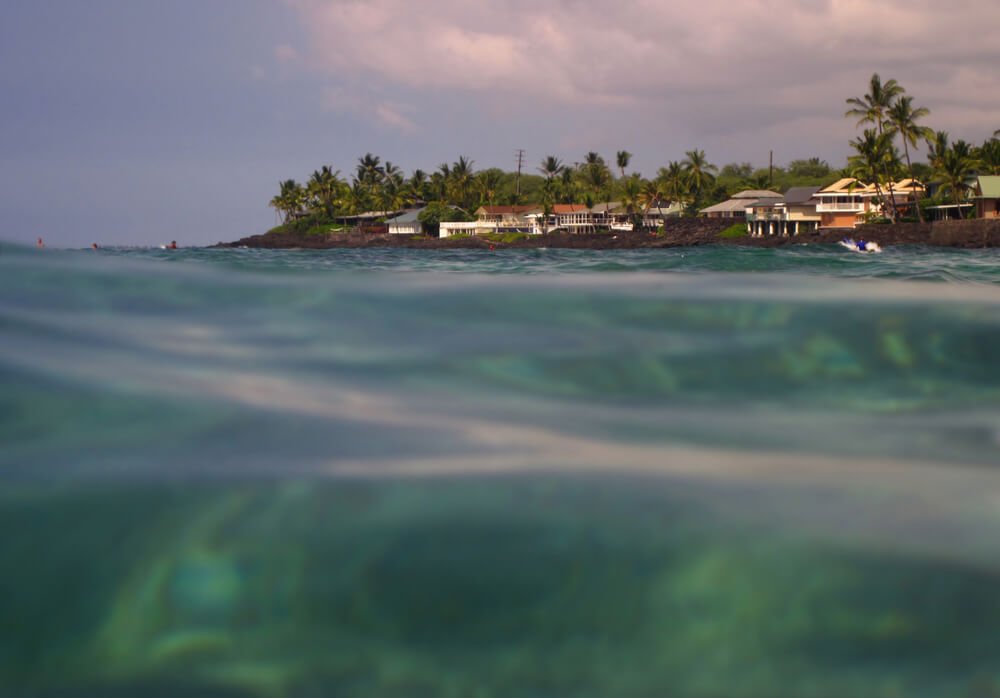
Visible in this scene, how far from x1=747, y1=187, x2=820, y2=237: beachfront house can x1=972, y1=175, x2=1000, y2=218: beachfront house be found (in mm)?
17639

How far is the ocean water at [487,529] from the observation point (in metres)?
1.25

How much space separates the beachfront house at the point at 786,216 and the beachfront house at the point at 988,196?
57.9 ft

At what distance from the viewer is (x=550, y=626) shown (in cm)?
130

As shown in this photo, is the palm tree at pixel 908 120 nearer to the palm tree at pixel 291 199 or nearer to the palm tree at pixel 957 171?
the palm tree at pixel 957 171

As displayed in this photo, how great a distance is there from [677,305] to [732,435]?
166cm

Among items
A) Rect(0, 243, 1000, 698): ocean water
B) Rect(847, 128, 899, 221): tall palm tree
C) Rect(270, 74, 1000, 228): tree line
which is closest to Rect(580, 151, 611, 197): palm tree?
Rect(270, 74, 1000, 228): tree line

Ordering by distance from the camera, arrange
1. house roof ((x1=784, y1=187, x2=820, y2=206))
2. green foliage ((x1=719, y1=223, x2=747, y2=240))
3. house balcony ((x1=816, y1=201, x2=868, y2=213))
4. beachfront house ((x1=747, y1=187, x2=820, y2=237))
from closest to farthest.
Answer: green foliage ((x1=719, y1=223, x2=747, y2=240)) → house balcony ((x1=816, y1=201, x2=868, y2=213)) → beachfront house ((x1=747, y1=187, x2=820, y2=237)) → house roof ((x1=784, y1=187, x2=820, y2=206))

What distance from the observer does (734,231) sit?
70812 millimetres

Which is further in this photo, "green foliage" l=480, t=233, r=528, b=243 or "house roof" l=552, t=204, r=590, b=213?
"house roof" l=552, t=204, r=590, b=213

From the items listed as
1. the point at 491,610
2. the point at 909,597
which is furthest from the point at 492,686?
the point at 909,597

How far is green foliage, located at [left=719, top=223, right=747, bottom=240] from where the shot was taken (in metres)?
68.6

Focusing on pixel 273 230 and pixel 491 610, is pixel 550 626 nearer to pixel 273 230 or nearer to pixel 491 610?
pixel 491 610

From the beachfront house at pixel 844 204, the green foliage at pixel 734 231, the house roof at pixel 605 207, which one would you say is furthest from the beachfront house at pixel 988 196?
the house roof at pixel 605 207

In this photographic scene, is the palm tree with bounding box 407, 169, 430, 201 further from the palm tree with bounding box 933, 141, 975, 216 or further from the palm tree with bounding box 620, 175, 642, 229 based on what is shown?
the palm tree with bounding box 933, 141, 975, 216
